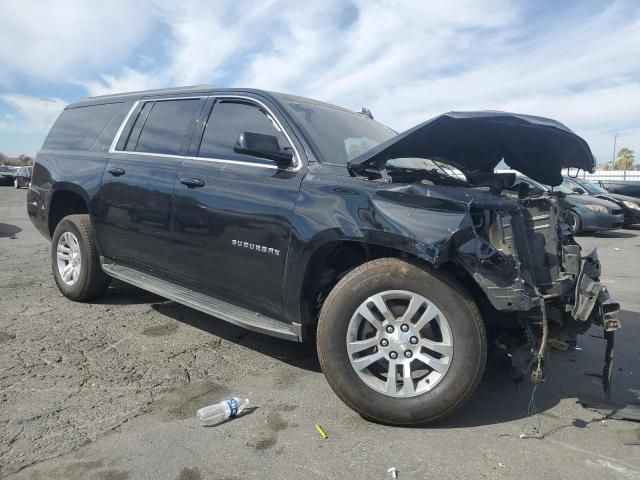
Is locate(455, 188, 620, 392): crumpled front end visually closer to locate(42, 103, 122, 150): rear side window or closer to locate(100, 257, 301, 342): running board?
locate(100, 257, 301, 342): running board

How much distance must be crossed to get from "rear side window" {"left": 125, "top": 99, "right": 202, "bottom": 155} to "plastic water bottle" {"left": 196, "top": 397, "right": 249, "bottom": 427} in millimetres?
2047

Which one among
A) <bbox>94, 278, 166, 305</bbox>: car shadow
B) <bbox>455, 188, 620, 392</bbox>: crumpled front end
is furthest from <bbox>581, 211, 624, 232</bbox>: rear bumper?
<bbox>94, 278, 166, 305</bbox>: car shadow

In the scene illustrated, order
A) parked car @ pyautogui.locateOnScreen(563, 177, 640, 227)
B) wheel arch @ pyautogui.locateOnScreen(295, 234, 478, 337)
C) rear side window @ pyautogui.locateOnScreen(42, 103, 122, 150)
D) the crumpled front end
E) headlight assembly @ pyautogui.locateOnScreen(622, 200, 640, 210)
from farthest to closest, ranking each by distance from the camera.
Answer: headlight assembly @ pyautogui.locateOnScreen(622, 200, 640, 210) → parked car @ pyautogui.locateOnScreen(563, 177, 640, 227) → rear side window @ pyautogui.locateOnScreen(42, 103, 122, 150) → wheel arch @ pyautogui.locateOnScreen(295, 234, 478, 337) → the crumpled front end

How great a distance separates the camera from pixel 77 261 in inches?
200

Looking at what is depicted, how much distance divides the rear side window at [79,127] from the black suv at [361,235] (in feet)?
1.68

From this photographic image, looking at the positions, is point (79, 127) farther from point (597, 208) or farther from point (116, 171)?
point (597, 208)

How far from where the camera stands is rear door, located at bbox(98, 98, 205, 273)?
409cm

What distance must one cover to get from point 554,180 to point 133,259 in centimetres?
362

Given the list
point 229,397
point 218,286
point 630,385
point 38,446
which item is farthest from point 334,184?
point 630,385

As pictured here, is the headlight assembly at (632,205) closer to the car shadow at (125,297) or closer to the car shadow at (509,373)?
the car shadow at (509,373)

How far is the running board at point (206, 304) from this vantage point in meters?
3.36

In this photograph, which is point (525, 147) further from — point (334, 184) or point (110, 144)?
point (110, 144)

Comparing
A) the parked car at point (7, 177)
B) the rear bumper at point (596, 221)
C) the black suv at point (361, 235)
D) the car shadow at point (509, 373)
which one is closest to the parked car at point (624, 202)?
the rear bumper at point (596, 221)

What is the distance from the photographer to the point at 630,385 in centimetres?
362
